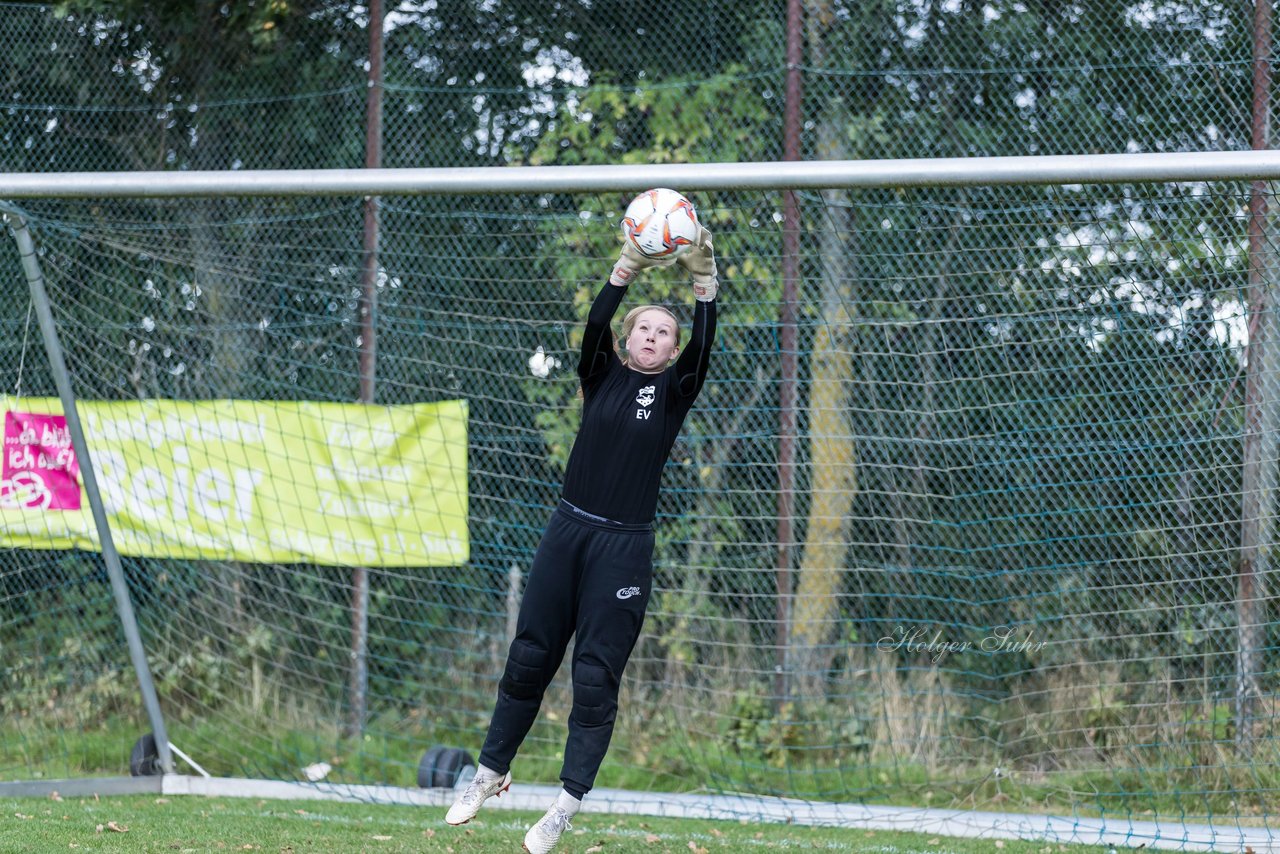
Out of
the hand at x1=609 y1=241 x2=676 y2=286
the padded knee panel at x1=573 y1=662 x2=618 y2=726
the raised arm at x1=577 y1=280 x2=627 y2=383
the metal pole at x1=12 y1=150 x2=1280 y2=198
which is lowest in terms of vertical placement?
the padded knee panel at x1=573 y1=662 x2=618 y2=726

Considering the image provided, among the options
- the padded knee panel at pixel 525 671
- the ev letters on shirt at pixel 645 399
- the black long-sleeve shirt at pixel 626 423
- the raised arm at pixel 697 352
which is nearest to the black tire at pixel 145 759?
the padded knee panel at pixel 525 671

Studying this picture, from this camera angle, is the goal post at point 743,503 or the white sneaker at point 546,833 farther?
the goal post at point 743,503

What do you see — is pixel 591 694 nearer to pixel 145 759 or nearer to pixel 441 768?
pixel 441 768

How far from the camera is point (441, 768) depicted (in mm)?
6227

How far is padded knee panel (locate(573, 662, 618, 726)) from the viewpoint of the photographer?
158 inches

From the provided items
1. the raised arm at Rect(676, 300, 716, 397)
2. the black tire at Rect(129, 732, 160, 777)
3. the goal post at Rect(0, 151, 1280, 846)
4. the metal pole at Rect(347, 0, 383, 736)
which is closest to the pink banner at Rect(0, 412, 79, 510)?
the goal post at Rect(0, 151, 1280, 846)

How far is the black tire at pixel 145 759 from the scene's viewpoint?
251 inches

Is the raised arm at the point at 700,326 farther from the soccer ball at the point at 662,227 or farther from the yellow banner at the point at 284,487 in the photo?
the yellow banner at the point at 284,487

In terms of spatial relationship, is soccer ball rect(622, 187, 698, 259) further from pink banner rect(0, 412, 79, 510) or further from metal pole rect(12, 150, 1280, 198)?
pink banner rect(0, 412, 79, 510)

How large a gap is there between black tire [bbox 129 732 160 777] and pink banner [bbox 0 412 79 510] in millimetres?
1375

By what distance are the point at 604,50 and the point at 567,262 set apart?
1457 millimetres

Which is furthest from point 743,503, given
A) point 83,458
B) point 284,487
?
point 83,458

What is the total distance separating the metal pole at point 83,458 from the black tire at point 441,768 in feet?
4.39

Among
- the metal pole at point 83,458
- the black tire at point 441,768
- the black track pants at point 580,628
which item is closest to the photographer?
the black track pants at point 580,628
